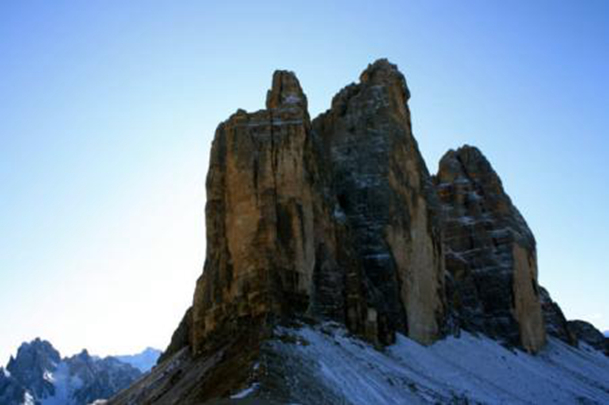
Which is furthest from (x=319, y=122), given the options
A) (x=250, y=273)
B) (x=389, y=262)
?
(x=250, y=273)

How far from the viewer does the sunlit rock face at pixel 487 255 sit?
84.3m

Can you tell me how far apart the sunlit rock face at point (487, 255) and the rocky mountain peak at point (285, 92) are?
29.1 meters

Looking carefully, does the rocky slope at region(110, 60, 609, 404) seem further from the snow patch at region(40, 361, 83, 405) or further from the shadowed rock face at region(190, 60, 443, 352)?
the snow patch at region(40, 361, 83, 405)

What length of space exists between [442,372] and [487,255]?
3609 centimetres

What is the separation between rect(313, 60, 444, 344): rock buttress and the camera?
2485 inches

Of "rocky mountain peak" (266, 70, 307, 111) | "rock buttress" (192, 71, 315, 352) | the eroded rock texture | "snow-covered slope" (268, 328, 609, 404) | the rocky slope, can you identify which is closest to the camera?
"snow-covered slope" (268, 328, 609, 404)

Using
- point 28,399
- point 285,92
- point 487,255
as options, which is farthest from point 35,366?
point 285,92

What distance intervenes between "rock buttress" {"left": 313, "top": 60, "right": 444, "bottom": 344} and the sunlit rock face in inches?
425

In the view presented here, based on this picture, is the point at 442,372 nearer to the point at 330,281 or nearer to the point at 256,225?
the point at 330,281

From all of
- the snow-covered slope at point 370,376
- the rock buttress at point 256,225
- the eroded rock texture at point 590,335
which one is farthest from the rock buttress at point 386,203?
the eroded rock texture at point 590,335

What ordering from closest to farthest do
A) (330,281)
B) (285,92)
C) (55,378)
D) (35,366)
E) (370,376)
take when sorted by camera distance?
(370,376), (330,281), (285,92), (35,366), (55,378)

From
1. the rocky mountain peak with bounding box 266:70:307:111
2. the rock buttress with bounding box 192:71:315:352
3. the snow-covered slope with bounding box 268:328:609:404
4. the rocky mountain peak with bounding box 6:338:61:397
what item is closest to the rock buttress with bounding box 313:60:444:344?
the snow-covered slope with bounding box 268:328:609:404

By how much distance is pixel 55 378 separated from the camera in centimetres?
18975

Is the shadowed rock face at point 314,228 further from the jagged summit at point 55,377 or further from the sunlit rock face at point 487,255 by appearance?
the jagged summit at point 55,377
